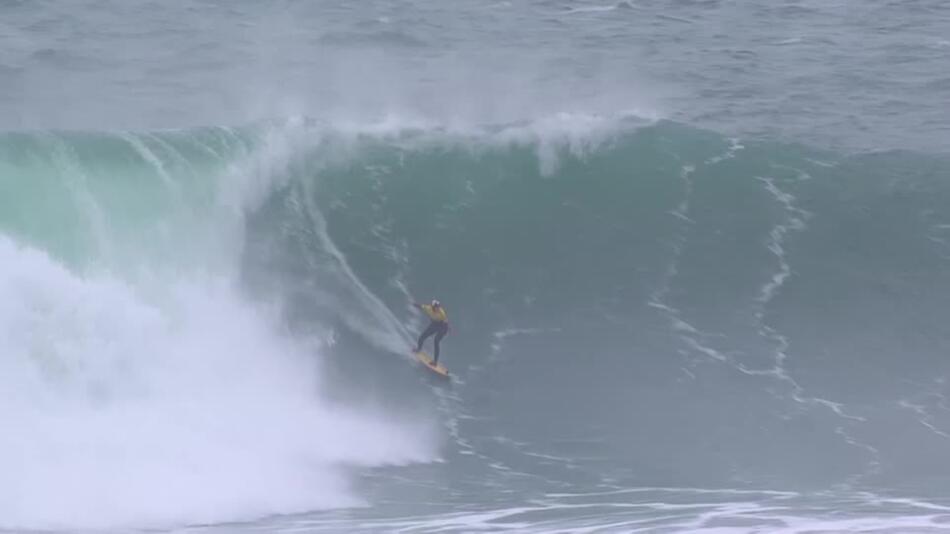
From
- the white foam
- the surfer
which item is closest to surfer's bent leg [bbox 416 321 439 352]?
the surfer

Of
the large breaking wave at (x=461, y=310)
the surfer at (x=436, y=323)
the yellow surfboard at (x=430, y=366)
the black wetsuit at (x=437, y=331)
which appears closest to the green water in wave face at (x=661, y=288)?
the large breaking wave at (x=461, y=310)

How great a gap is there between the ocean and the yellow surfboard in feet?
0.62

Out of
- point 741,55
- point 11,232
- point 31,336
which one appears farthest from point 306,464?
point 741,55

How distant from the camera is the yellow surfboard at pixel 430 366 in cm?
2388

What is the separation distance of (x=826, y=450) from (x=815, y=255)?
5.84 m

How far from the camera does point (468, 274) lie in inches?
1045

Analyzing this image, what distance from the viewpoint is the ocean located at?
2047 cm

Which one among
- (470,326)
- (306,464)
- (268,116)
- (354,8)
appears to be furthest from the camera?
(354,8)

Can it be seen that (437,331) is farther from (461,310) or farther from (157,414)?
(157,414)

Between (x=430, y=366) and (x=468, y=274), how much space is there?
9.84ft

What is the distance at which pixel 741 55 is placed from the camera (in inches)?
1361

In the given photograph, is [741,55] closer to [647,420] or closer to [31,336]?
[647,420]

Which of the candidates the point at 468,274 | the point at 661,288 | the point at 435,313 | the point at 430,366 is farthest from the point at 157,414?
the point at 661,288

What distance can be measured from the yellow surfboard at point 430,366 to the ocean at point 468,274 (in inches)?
7.5
